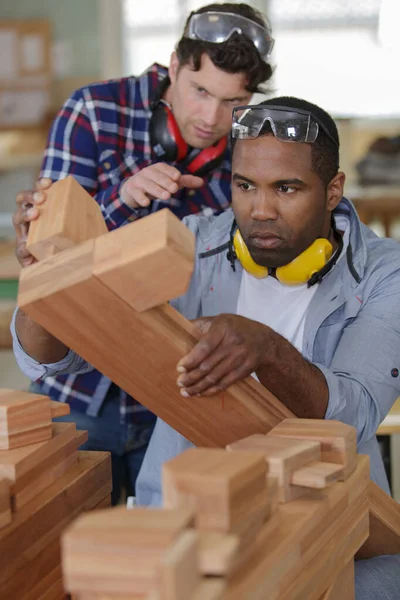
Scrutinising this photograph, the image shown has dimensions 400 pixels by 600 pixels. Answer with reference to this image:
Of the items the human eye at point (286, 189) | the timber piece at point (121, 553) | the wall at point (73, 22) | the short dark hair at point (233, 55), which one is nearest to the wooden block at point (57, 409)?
the timber piece at point (121, 553)

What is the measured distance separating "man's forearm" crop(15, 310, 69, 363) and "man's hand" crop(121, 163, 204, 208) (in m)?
0.41

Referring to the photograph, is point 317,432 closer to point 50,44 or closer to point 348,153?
point 50,44

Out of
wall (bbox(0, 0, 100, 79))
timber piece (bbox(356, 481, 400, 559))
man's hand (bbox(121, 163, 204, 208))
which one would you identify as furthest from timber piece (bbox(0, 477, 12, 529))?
wall (bbox(0, 0, 100, 79))

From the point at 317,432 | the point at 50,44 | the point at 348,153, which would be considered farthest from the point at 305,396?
the point at 348,153

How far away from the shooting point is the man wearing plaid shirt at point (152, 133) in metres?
2.15

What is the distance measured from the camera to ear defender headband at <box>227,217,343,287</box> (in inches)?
72.3

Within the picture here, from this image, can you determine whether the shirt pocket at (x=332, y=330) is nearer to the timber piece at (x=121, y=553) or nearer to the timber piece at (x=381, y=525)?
the timber piece at (x=381, y=525)

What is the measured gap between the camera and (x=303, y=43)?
838 cm

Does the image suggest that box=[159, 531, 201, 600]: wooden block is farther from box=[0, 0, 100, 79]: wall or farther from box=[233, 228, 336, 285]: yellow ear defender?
box=[0, 0, 100, 79]: wall

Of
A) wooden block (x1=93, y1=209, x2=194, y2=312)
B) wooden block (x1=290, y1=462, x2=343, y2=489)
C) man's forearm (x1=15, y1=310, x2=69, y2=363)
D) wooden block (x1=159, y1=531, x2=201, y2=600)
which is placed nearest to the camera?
wooden block (x1=159, y1=531, x2=201, y2=600)

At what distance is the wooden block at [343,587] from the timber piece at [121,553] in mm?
465

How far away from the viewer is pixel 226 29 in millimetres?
2172

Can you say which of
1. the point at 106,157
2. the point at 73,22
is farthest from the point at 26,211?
the point at 73,22

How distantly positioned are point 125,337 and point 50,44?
264 inches
